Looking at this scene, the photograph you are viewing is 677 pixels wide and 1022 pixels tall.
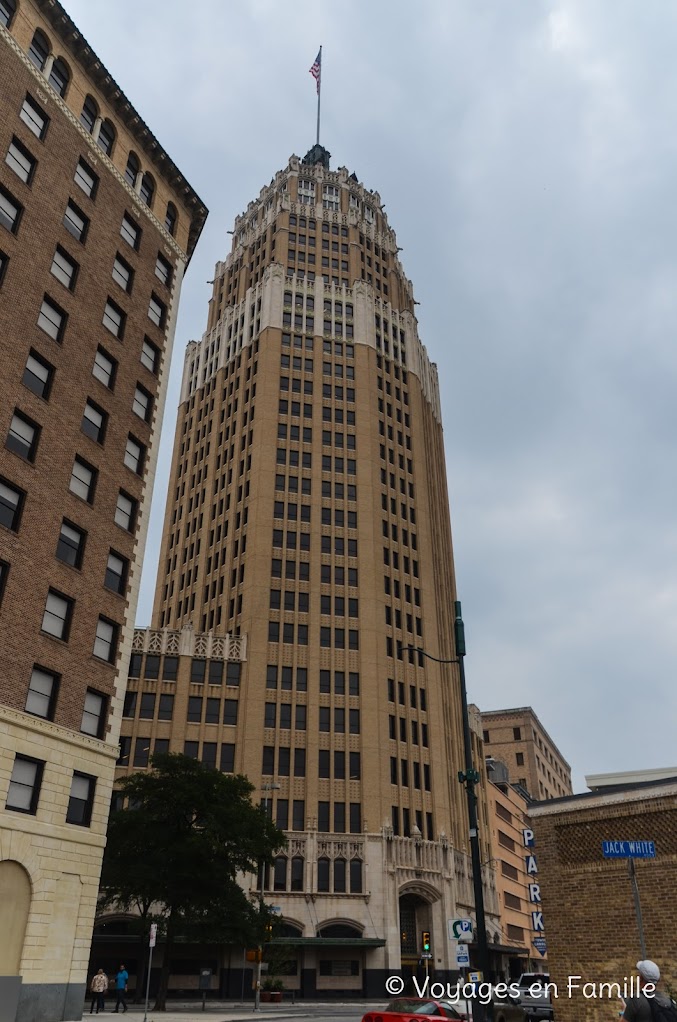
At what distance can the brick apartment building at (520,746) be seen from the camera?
134000mm

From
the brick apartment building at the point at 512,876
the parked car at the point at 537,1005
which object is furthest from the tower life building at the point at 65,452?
the brick apartment building at the point at 512,876

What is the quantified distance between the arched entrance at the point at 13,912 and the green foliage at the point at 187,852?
34.7 ft

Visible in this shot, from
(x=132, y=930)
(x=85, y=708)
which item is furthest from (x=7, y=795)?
(x=132, y=930)

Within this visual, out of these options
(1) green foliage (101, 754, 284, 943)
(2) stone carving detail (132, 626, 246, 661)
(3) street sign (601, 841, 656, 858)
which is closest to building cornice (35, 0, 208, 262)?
(1) green foliage (101, 754, 284, 943)

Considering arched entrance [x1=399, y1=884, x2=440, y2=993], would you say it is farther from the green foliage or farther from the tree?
the green foliage

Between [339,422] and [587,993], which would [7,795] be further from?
[339,422]

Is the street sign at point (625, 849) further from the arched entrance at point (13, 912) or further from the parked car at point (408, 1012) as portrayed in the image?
the arched entrance at point (13, 912)

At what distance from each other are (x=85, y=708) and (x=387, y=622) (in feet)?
153

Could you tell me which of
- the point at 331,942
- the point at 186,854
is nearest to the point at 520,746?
the point at 331,942

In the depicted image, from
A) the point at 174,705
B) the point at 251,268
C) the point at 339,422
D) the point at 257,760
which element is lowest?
the point at 257,760

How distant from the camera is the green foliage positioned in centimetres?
3622

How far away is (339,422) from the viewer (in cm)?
8319

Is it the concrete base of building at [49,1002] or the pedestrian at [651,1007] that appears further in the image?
the concrete base of building at [49,1002]

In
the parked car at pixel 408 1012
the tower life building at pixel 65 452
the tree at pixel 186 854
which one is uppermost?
the tower life building at pixel 65 452
